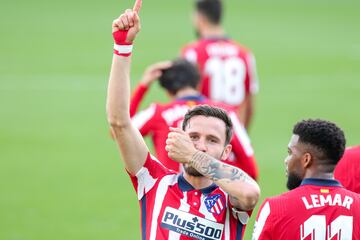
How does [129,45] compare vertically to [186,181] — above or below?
above

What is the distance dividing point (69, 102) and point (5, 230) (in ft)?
22.8

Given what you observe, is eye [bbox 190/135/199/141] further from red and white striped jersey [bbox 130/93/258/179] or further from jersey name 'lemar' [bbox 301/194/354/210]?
red and white striped jersey [bbox 130/93/258/179]

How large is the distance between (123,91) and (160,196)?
24.7 inches

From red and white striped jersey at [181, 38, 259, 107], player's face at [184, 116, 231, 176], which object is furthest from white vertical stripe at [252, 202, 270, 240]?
red and white striped jersey at [181, 38, 259, 107]

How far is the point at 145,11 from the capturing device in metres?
25.3

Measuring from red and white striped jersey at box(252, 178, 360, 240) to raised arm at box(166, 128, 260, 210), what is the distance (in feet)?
0.84

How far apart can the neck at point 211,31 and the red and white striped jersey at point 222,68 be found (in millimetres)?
188

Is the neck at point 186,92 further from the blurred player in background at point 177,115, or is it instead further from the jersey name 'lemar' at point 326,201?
the jersey name 'lemar' at point 326,201

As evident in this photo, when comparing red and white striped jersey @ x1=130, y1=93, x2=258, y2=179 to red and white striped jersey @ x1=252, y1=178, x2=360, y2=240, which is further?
red and white striped jersey @ x1=130, y1=93, x2=258, y2=179

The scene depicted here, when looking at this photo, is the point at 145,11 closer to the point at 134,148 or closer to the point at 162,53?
the point at 162,53

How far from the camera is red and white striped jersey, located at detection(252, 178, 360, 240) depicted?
4.88 meters

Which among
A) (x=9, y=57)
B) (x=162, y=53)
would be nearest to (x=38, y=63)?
(x=9, y=57)

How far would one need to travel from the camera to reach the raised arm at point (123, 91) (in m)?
4.85

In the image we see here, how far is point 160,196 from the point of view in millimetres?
5008
